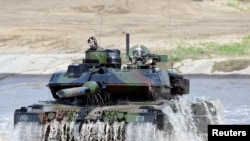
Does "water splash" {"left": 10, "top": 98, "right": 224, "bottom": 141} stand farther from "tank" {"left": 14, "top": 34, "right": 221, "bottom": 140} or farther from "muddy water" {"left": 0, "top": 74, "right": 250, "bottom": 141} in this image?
"muddy water" {"left": 0, "top": 74, "right": 250, "bottom": 141}

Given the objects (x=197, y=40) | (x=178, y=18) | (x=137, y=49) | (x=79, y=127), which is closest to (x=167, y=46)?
(x=197, y=40)

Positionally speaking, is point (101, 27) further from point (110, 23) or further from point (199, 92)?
point (199, 92)

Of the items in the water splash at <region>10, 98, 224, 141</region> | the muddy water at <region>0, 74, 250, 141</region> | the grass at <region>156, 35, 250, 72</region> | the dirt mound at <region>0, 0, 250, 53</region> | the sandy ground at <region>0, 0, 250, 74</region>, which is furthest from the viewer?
the dirt mound at <region>0, 0, 250, 53</region>

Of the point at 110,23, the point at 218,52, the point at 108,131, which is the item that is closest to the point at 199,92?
the point at 218,52

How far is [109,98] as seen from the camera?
16.1m

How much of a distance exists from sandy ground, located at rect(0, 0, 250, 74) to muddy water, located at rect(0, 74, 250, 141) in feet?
2.90

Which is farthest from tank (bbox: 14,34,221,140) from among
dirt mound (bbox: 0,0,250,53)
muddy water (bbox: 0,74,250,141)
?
dirt mound (bbox: 0,0,250,53)

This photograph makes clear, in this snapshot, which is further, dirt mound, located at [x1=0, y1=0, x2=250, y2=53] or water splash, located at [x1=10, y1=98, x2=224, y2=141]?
dirt mound, located at [x1=0, y1=0, x2=250, y2=53]

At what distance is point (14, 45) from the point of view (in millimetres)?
38719

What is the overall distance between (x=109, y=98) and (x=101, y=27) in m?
25.7

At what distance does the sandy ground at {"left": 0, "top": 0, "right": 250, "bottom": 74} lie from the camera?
117 feet

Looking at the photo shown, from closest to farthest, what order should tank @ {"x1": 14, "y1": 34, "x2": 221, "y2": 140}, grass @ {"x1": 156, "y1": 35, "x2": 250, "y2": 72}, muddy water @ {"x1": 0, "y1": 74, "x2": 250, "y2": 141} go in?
tank @ {"x1": 14, "y1": 34, "x2": 221, "y2": 140}, muddy water @ {"x1": 0, "y1": 74, "x2": 250, "y2": 141}, grass @ {"x1": 156, "y1": 35, "x2": 250, "y2": 72}

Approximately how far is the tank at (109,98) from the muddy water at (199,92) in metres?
6.37

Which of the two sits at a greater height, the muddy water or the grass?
the grass
